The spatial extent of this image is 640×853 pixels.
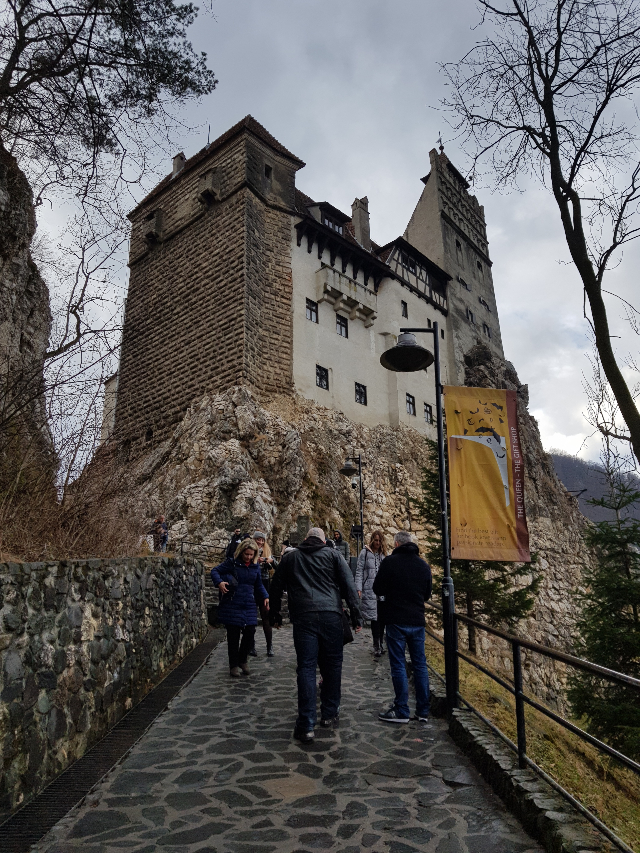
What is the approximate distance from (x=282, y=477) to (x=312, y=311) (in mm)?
9899

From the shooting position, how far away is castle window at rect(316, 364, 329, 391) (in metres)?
28.1

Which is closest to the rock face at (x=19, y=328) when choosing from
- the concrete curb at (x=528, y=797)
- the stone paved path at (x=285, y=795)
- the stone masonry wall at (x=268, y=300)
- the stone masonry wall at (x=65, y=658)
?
the stone masonry wall at (x=65, y=658)

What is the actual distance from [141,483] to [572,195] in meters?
20.1

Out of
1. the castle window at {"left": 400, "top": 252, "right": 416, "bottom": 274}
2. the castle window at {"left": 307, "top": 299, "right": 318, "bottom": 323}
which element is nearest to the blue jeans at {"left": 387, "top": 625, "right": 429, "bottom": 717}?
the castle window at {"left": 307, "top": 299, "right": 318, "bottom": 323}

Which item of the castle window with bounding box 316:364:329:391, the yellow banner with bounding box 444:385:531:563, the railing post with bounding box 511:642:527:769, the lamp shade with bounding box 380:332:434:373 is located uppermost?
the castle window with bounding box 316:364:329:391

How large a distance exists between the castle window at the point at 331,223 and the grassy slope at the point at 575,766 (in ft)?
87.0

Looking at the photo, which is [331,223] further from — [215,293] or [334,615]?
[334,615]

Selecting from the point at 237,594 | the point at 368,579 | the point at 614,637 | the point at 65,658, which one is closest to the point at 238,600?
the point at 237,594

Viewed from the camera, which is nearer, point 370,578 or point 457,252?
point 370,578

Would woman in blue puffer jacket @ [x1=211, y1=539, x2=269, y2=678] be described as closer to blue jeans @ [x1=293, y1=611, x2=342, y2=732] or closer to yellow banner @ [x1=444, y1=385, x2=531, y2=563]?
blue jeans @ [x1=293, y1=611, x2=342, y2=732]

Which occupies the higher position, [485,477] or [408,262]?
[408,262]

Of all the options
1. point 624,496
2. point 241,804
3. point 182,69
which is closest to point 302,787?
point 241,804

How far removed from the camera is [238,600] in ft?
25.0

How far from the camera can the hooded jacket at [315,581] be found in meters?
5.23
